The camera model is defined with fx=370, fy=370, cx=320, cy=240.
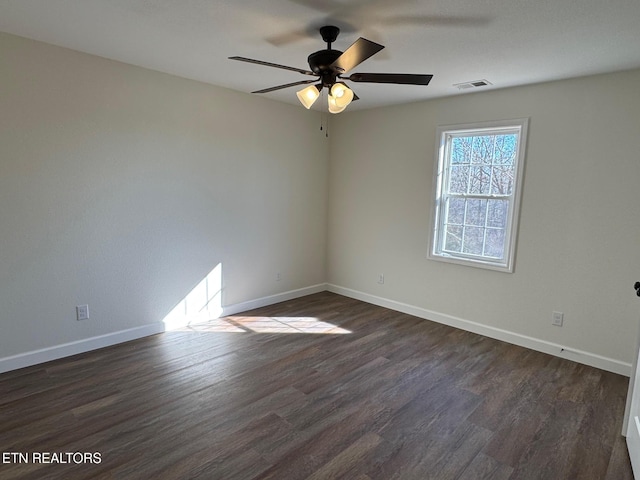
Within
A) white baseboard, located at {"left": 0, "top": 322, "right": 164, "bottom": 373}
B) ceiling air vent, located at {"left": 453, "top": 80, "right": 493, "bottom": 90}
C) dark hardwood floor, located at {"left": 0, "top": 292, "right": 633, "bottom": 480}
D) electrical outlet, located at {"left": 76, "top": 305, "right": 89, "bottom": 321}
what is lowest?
dark hardwood floor, located at {"left": 0, "top": 292, "right": 633, "bottom": 480}

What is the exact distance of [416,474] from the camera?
1.97 metres

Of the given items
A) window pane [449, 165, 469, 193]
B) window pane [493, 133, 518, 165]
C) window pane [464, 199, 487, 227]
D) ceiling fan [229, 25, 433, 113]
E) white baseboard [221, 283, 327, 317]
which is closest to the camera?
ceiling fan [229, 25, 433, 113]

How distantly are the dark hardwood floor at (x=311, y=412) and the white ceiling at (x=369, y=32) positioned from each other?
97.8 inches

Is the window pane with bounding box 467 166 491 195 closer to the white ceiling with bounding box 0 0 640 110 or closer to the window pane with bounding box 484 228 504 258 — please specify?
the window pane with bounding box 484 228 504 258

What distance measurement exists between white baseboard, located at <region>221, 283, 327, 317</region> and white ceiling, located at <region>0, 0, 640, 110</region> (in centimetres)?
255

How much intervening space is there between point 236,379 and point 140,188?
1.95 metres

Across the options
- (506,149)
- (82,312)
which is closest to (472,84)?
(506,149)

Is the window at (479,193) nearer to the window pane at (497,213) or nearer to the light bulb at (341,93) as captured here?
the window pane at (497,213)

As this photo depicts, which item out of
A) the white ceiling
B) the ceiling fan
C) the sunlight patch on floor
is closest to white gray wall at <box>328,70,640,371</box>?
the white ceiling

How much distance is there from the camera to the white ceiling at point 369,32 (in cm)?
209

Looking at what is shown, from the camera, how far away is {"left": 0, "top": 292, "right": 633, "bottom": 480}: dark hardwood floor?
201cm

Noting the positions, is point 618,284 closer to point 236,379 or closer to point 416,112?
point 416,112

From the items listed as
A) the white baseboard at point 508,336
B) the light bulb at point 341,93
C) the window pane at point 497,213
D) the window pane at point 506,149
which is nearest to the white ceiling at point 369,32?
the light bulb at point 341,93

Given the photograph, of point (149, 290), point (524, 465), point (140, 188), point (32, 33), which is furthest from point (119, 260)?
point (524, 465)
